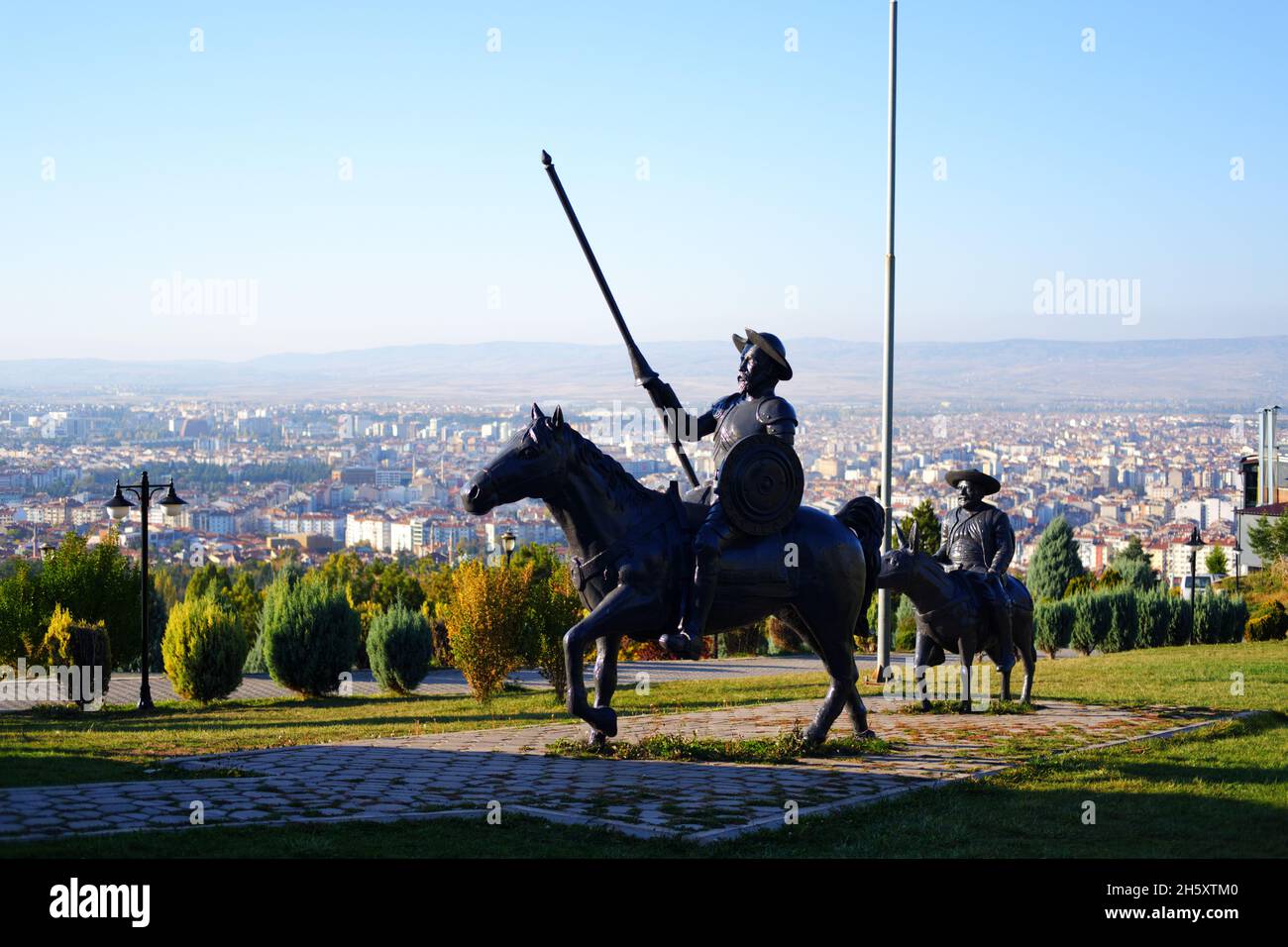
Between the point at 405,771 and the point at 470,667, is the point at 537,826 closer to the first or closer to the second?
the point at 405,771

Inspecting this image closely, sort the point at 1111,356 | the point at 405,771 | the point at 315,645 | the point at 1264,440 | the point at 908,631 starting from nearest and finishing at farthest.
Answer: the point at 405,771 < the point at 315,645 < the point at 908,631 < the point at 1264,440 < the point at 1111,356

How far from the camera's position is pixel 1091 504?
81125 mm

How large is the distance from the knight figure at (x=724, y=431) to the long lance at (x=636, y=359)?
0.05 metres

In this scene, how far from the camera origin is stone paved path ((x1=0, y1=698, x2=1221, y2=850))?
7.56m

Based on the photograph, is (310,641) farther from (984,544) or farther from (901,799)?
(901,799)

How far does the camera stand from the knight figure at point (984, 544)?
1391 cm

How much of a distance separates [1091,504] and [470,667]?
229 ft

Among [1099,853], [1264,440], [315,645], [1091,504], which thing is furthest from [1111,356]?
[1099,853]

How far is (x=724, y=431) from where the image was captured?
35.1 ft

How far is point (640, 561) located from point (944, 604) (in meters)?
4.69

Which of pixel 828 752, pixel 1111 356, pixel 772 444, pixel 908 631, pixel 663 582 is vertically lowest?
pixel 908 631

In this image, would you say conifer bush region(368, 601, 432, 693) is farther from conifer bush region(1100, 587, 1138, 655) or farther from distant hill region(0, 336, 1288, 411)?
distant hill region(0, 336, 1288, 411)

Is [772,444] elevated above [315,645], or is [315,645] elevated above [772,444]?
[772,444]

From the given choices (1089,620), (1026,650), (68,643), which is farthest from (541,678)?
(1026,650)
